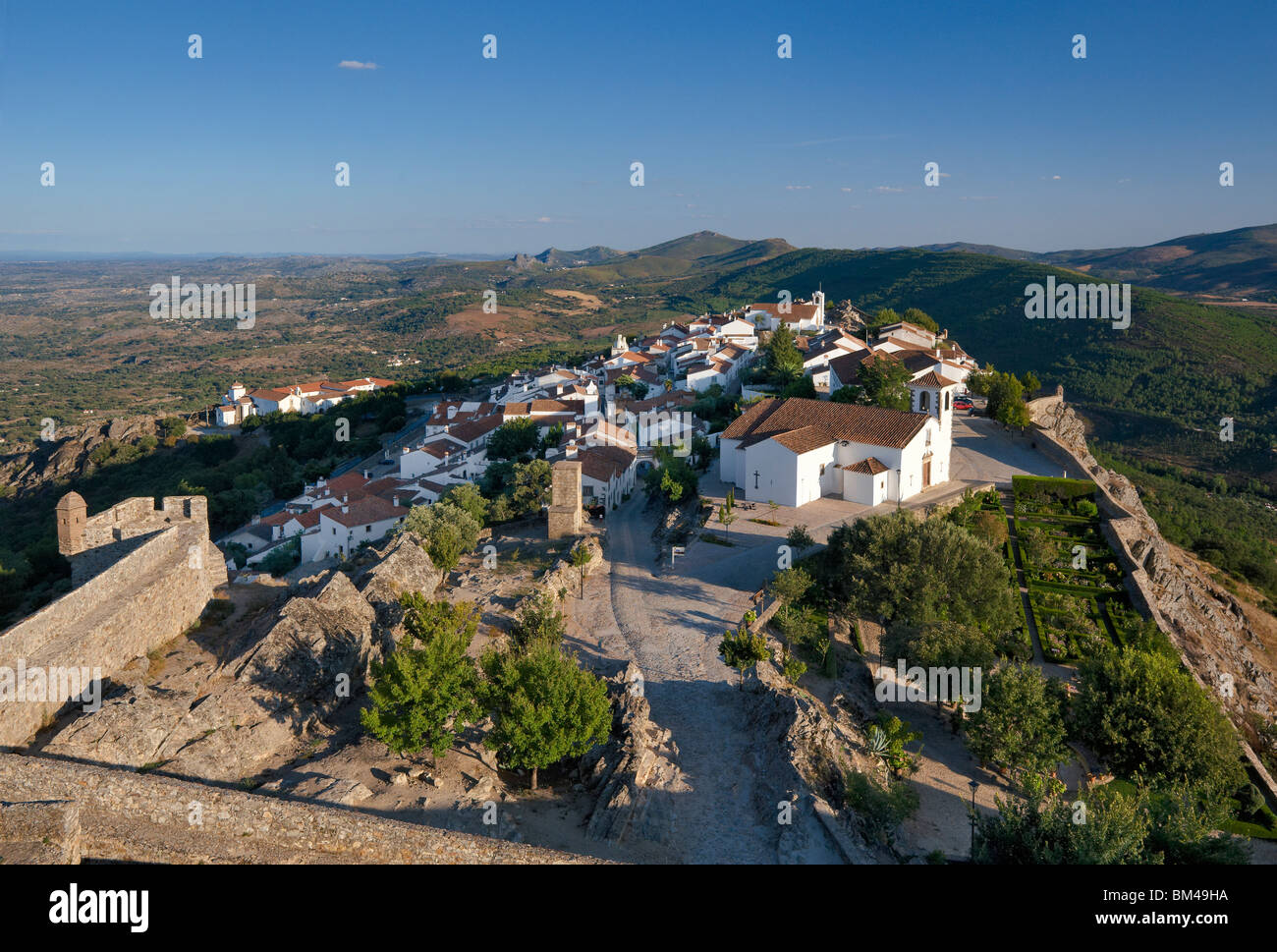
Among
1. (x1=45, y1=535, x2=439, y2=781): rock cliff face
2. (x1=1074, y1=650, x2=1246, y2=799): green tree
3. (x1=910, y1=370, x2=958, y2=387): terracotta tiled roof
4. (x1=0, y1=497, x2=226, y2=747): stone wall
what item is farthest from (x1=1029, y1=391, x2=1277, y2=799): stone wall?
(x1=0, y1=497, x2=226, y2=747): stone wall

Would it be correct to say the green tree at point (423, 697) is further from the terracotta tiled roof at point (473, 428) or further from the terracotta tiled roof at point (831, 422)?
the terracotta tiled roof at point (473, 428)

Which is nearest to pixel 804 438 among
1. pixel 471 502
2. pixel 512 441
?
pixel 471 502

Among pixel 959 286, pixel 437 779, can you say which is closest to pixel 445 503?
pixel 437 779

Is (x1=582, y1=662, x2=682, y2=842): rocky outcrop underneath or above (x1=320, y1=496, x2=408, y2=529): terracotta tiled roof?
underneath

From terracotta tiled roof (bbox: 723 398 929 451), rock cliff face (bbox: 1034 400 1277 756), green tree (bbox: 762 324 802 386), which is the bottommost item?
rock cliff face (bbox: 1034 400 1277 756)

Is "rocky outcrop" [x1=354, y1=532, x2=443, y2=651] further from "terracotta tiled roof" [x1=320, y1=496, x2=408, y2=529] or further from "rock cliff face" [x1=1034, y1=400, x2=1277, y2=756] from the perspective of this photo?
"rock cliff face" [x1=1034, y1=400, x2=1277, y2=756]

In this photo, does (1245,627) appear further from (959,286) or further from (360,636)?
(959,286)
